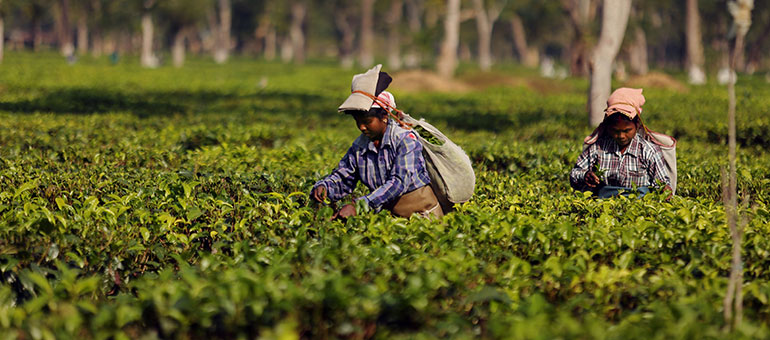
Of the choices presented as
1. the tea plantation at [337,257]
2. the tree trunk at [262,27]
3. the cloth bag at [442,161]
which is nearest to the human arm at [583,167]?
the tea plantation at [337,257]

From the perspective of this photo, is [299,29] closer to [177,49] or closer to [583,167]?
[177,49]

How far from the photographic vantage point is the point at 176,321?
10.0 ft

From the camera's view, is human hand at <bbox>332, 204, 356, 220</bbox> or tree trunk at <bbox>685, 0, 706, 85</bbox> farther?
tree trunk at <bbox>685, 0, 706, 85</bbox>

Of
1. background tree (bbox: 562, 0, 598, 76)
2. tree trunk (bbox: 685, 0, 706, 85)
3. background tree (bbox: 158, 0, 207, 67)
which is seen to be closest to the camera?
background tree (bbox: 562, 0, 598, 76)

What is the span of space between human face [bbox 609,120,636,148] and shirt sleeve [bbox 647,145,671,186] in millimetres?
238

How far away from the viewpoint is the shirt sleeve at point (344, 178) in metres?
5.28

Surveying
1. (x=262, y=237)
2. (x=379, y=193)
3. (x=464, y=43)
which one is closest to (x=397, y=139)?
(x=379, y=193)

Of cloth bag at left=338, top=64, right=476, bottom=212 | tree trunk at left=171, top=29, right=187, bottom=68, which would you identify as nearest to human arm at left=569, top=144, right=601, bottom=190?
cloth bag at left=338, top=64, right=476, bottom=212

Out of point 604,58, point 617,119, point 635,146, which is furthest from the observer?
point 604,58

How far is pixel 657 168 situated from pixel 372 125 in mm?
2628

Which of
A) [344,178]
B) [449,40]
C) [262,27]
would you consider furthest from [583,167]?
[262,27]

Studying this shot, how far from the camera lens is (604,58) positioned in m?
13.4

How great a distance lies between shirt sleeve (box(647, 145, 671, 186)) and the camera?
609 centimetres

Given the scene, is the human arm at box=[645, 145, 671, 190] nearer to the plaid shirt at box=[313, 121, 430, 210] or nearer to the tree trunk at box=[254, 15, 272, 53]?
the plaid shirt at box=[313, 121, 430, 210]
